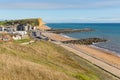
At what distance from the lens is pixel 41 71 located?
17.2m

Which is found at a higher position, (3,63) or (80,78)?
(3,63)

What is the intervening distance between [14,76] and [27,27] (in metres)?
142

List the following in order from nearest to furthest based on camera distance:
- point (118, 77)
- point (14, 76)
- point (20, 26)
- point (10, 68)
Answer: point (14, 76) → point (10, 68) → point (118, 77) → point (20, 26)

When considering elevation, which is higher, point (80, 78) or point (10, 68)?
point (10, 68)

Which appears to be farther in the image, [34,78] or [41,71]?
[41,71]

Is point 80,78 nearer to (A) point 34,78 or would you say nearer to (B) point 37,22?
(A) point 34,78

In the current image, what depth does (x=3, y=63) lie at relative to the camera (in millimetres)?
17266

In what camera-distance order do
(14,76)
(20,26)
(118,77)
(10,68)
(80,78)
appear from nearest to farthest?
(14,76), (10,68), (80,78), (118,77), (20,26)

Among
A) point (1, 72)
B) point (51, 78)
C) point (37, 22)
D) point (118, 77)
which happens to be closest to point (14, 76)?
point (1, 72)

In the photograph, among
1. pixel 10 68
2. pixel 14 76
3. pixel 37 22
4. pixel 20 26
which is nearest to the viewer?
pixel 14 76

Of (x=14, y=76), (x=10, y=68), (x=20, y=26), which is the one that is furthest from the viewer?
(x=20, y=26)

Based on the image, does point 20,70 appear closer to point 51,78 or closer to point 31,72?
point 31,72

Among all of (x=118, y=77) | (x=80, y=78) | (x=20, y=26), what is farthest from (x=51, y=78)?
(x=20, y=26)

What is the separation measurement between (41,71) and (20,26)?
136754 mm
